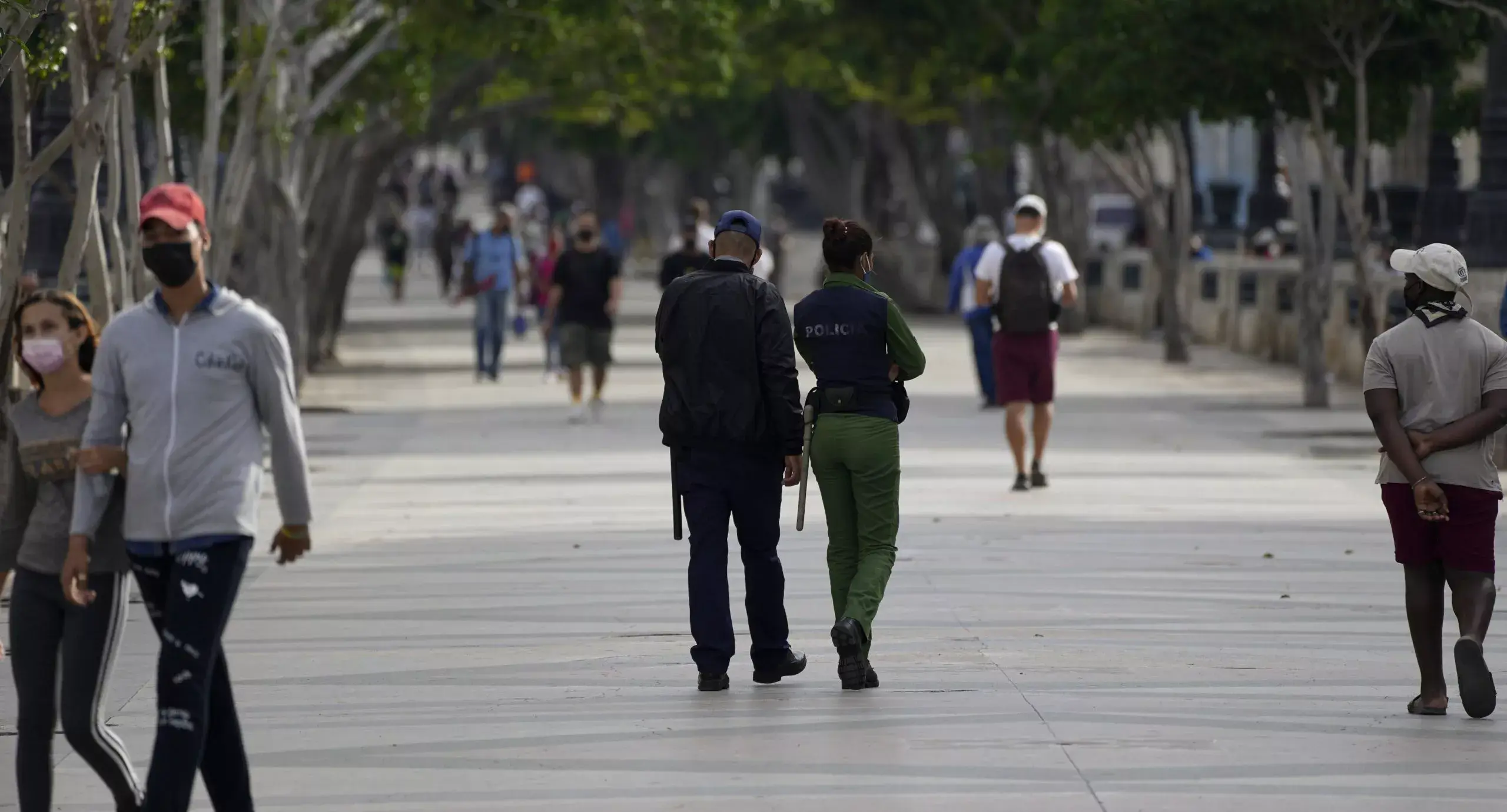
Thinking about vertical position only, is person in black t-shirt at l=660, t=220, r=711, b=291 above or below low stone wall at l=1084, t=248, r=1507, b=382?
above

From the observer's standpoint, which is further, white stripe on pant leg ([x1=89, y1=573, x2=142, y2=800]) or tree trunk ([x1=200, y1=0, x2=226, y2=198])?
tree trunk ([x1=200, y1=0, x2=226, y2=198])

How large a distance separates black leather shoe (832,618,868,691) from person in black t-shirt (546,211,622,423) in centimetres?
1350

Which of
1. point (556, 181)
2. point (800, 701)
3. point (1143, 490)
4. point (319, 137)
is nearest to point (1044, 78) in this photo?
point (319, 137)

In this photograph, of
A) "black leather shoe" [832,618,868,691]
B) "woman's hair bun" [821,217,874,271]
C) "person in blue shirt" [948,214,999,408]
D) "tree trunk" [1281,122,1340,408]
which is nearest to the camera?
"black leather shoe" [832,618,868,691]

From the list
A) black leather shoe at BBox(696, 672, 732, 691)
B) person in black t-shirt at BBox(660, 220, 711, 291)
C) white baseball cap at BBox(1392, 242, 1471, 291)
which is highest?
white baseball cap at BBox(1392, 242, 1471, 291)

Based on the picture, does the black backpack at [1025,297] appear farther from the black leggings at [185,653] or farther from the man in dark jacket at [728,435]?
the black leggings at [185,653]

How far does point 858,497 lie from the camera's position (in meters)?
9.80

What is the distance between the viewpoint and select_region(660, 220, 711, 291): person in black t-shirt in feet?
77.1

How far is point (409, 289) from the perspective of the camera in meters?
59.5

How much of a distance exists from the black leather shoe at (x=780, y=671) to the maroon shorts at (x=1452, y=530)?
204 centimetres

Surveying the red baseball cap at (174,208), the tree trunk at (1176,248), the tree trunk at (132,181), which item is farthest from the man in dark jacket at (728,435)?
the tree trunk at (1176,248)

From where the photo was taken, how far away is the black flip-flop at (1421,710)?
891 centimetres

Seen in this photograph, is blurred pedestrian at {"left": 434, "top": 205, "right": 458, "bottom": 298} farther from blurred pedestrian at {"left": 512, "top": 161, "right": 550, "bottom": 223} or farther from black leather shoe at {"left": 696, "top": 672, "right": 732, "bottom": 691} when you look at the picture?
black leather shoe at {"left": 696, "top": 672, "right": 732, "bottom": 691}

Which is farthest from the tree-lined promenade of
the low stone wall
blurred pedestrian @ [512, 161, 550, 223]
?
blurred pedestrian @ [512, 161, 550, 223]
